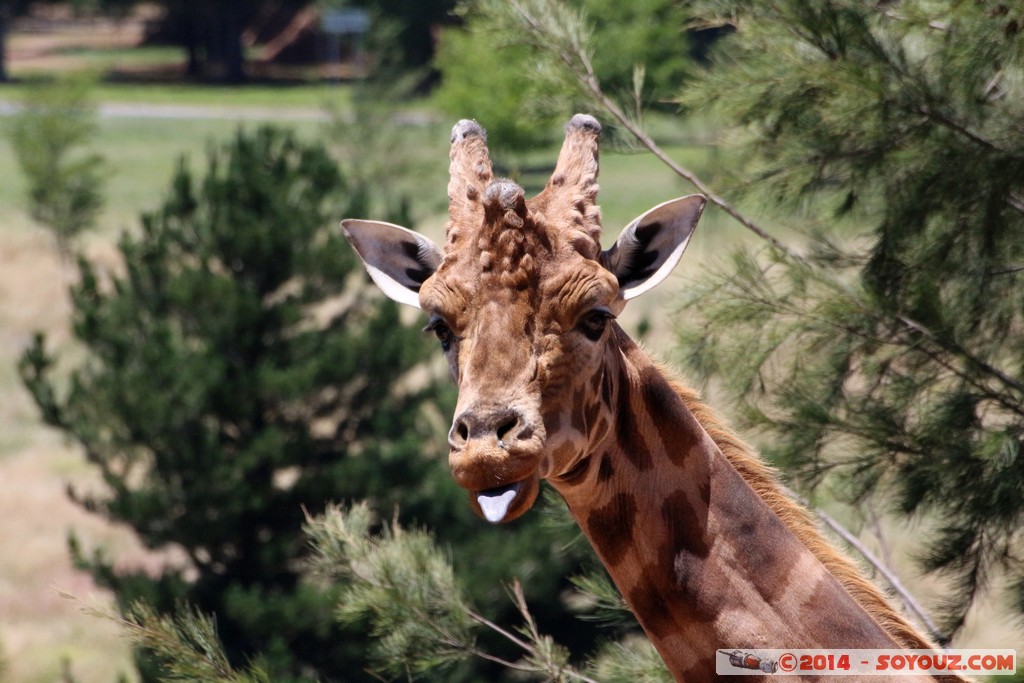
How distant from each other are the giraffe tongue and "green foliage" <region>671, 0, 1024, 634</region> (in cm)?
244

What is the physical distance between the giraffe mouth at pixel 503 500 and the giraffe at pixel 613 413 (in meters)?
0.02

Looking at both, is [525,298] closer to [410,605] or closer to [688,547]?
[688,547]

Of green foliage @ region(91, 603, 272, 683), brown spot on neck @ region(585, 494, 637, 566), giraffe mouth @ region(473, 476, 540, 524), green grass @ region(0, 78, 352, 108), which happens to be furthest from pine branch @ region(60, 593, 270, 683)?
green grass @ region(0, 78, 352, 108)

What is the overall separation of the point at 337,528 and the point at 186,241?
13127 mm

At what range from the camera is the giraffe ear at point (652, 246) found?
12.2ft

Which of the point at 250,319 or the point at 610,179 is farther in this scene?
the point at 610,179

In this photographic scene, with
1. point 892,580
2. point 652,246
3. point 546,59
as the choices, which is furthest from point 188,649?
point 546,59

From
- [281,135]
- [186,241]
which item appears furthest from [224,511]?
[281,135]

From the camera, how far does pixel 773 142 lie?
6.39 meters

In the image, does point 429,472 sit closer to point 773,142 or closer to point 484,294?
point 773,142

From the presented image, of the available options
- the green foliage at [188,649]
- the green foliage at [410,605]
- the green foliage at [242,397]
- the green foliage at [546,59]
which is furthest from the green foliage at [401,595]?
the green foliage at [242,397]

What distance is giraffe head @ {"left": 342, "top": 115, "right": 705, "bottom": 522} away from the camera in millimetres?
3322

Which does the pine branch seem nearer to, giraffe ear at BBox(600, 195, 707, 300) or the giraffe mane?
the giraffe mane

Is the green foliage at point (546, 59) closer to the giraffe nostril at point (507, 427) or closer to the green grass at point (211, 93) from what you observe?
the giraffe nostril at point (507, 427)
